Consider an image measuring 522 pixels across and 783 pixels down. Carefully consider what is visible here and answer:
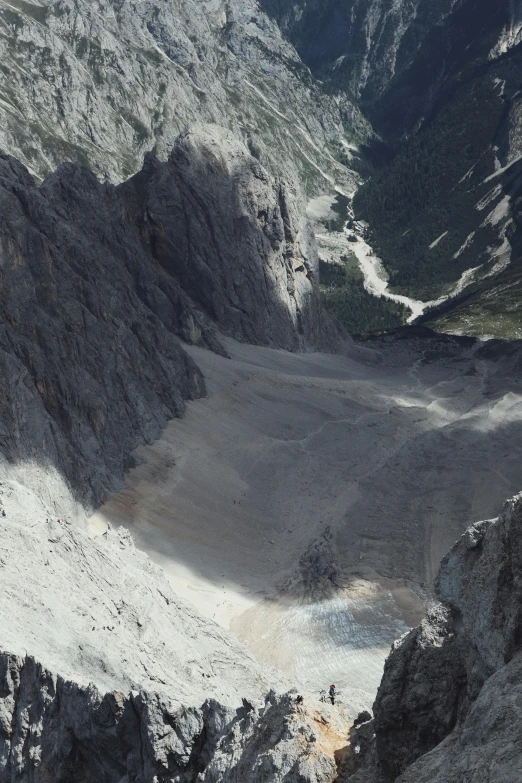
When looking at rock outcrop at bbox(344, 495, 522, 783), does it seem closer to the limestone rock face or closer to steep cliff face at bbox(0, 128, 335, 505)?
steep cliff face at bbox(0, 128, 335, 505)

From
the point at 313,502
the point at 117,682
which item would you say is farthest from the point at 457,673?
the point at 313,502

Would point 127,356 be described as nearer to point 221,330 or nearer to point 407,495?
point 407,495

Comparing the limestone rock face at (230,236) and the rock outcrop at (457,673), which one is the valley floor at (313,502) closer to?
the rock outcrop at (457,673)

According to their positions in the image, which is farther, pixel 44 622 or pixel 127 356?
pixel 127 356

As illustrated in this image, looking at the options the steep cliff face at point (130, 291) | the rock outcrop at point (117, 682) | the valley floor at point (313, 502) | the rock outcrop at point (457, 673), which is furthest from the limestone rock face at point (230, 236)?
the rock outcrop at point (457, 673)

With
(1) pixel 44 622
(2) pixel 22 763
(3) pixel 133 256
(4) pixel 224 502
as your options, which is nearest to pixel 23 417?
(4) pixel 224 502

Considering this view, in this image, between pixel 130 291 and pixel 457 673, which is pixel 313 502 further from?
pixel 457 673
